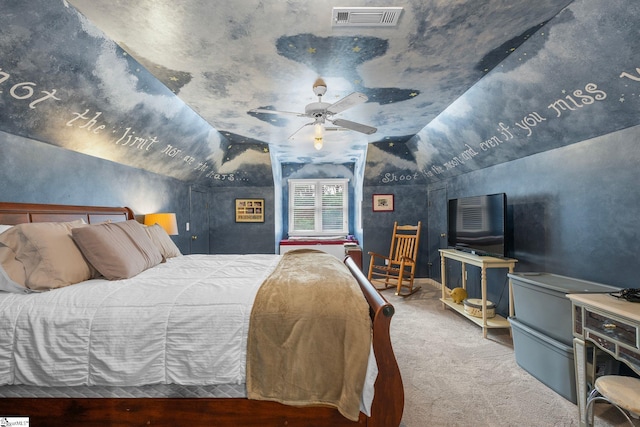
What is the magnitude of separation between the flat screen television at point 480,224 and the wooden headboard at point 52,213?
3855 millimetres

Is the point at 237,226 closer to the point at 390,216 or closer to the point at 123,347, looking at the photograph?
the point at 390,216

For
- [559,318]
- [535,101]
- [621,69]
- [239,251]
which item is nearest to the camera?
[621,69]

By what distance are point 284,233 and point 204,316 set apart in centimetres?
497

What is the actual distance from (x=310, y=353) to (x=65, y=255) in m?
1.61

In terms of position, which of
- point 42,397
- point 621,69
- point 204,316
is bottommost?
point 42,397

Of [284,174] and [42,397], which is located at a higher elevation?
[284,174]

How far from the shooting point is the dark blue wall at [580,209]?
1986 millimetres

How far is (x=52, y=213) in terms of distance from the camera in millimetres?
2299

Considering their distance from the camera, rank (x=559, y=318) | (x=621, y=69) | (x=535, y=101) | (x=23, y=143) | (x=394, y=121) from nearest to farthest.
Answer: (x=621, y=69) < (x=559, y=318) < (x=23, y=143) < (x=535, y=101) < (x=394, y=121)

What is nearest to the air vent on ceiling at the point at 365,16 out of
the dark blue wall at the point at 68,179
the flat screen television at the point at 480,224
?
the flat screen television at the point at 480,224

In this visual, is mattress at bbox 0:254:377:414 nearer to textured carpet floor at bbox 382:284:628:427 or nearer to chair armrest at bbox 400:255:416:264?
textured carpet floor at bbox 382:284:628:427

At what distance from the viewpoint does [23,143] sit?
219 cm

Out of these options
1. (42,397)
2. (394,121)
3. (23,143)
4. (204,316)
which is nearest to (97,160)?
(23,143)

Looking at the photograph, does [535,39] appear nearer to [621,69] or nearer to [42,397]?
[621,69]
